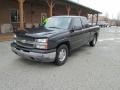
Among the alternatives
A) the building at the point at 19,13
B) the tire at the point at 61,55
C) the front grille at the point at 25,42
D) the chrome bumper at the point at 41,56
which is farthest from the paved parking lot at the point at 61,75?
the building at the point at 19,13

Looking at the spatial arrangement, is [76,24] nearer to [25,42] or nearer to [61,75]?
[25,42]

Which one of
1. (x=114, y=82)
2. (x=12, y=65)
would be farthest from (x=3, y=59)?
(x=114, y=82)

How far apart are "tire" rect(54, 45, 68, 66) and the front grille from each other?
913 mm

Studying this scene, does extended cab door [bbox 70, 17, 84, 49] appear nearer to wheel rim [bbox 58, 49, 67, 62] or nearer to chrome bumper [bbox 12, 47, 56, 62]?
wheel rim [bbox 58, 49, 67, 62]

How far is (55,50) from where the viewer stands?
17.0 feet

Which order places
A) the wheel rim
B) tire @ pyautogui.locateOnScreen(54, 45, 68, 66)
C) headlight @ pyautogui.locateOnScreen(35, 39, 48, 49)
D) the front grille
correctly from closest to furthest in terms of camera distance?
headlight @ pyautogui.locateOnScreen(35, 39, 48, 49), the front grille, tire @ pyautogui.locateOnScreen(54, 45, 68, 66), the wheel rim

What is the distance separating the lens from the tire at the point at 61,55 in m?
5.36

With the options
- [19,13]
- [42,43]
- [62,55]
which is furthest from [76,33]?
[19,13]

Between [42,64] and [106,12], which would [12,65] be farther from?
[106,12]

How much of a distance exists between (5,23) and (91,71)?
12681 millimetres

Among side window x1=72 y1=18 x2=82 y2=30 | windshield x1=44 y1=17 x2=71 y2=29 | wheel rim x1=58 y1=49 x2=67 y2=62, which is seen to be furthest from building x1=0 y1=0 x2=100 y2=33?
wheel rim x1=58 y1=49 x2=67 y2=62

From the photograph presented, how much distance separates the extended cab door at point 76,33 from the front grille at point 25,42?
1.71m

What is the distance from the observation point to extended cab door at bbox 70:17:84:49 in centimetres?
611

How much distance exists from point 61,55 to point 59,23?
1.42 m
